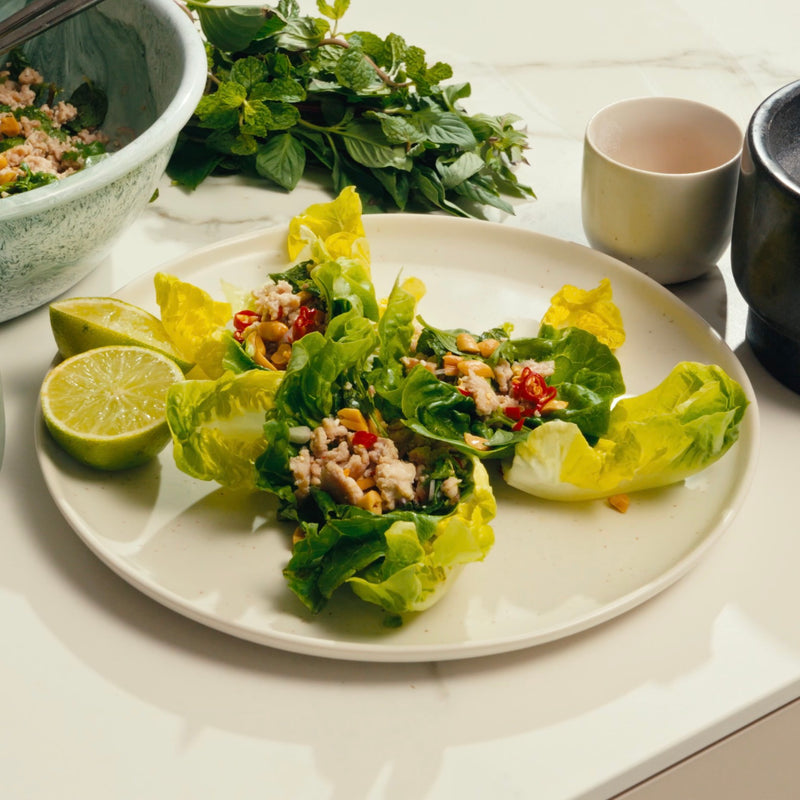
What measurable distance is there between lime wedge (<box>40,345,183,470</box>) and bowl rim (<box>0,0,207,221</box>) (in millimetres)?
167

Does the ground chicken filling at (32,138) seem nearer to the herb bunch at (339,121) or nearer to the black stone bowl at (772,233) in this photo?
the herb bunch at (339,121)

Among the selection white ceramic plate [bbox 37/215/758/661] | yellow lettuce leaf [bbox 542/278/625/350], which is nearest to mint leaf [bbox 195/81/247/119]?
white ceramic plate [bbox 37/215/758/661]

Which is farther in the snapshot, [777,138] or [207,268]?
[207,268]

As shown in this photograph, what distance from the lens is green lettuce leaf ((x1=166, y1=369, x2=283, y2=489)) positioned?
1.08 m

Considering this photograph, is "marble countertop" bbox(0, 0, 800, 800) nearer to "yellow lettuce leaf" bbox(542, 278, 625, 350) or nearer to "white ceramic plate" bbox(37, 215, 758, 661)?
"white ceramic plate" bbox(37, 215, 758, 661)

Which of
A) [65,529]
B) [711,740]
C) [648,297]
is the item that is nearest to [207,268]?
[65,529]

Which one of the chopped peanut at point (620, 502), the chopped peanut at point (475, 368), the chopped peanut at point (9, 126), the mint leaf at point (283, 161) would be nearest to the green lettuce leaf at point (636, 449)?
the chopped peanut at point (620, 502)

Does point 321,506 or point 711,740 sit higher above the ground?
point 321,506

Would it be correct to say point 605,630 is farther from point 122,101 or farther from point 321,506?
point 122,101

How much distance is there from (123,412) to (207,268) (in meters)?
0.33

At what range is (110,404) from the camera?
3.66ft

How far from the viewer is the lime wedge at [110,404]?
1.09 m

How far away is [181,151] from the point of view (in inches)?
65.3

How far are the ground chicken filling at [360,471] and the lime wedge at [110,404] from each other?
0.17 meters
